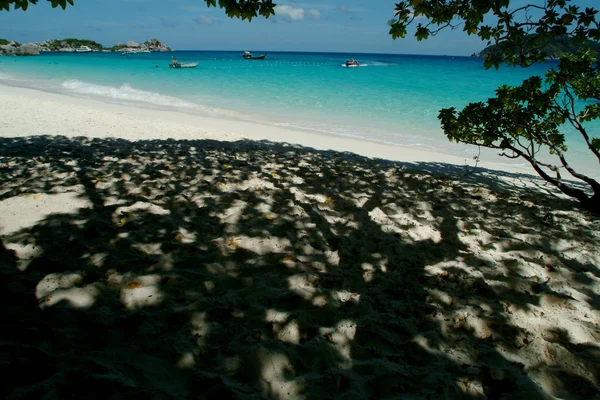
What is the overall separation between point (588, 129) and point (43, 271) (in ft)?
72.2

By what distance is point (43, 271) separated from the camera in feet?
9.41

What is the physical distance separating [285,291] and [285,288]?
0.05 meters

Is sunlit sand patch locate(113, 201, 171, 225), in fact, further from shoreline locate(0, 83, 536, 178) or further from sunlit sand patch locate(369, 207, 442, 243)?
shoreline locate(0, 83, 536, 178)

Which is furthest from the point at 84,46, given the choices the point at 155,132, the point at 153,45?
the point at 155,132

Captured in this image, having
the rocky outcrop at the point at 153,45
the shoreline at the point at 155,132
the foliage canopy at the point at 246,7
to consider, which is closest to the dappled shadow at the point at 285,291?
the foliage canopy at the point at 246,7

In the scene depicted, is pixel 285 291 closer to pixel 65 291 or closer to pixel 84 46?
pixel 65 291

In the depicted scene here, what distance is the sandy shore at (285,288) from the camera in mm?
2053

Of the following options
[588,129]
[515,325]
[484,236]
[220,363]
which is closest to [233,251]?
[220,363]

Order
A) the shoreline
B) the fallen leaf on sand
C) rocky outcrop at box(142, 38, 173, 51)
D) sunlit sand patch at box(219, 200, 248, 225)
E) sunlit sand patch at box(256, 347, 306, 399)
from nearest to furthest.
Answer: sunlit sand patch at box(256, 347, 306, 399)
the fallen leaf on sand
sunlit sand patch at box(219, 200, 248, 225)
the shoreline
rocky outcrop at box(142, 38, 173, 51)

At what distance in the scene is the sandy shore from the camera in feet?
6.73

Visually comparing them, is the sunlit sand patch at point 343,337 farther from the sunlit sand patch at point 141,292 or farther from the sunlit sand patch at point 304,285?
the sunlit sand patch at point 141,292

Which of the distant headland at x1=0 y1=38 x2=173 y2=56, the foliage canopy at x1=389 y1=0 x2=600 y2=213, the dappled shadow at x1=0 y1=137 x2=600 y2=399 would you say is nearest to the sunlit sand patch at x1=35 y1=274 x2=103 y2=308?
the dappled shadow at x1=0 y1=137 x2=600 y2=399

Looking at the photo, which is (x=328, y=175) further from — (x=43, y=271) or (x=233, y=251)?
(x=43, y=271)

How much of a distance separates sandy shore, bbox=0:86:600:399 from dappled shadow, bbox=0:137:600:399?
0.02m
